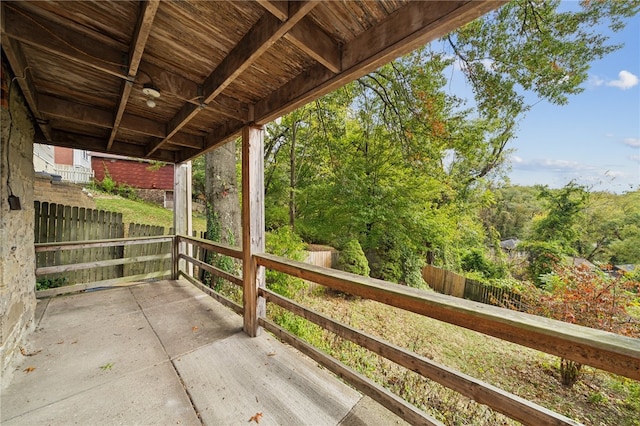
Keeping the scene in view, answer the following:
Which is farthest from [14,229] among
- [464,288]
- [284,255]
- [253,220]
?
[464,288]

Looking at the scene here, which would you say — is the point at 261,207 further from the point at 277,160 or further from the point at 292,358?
the point at 277,160

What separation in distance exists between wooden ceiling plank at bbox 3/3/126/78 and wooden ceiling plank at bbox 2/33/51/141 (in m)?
0.12

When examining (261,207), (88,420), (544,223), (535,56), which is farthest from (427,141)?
(544,223)

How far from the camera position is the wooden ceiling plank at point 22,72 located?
1433 mm

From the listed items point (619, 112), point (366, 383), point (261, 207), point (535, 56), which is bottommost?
point (366, 383)

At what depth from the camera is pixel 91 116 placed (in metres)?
2.56

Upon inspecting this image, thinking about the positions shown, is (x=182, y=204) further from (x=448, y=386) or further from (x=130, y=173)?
(x=130, y=173)

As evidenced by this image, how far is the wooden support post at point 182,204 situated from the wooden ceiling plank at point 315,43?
3.85 m

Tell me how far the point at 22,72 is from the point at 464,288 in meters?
11.2

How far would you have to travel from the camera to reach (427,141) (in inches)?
162

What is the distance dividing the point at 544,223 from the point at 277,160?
12.6m

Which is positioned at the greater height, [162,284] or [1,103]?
[1,103]

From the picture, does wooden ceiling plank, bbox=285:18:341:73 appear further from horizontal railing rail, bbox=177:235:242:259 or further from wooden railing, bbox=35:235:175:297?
wooden railing, bbox=35:235:175:297

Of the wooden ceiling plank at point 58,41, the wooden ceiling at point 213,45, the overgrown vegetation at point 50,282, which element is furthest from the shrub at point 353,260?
the wooden ceiling plank at point 58,41
